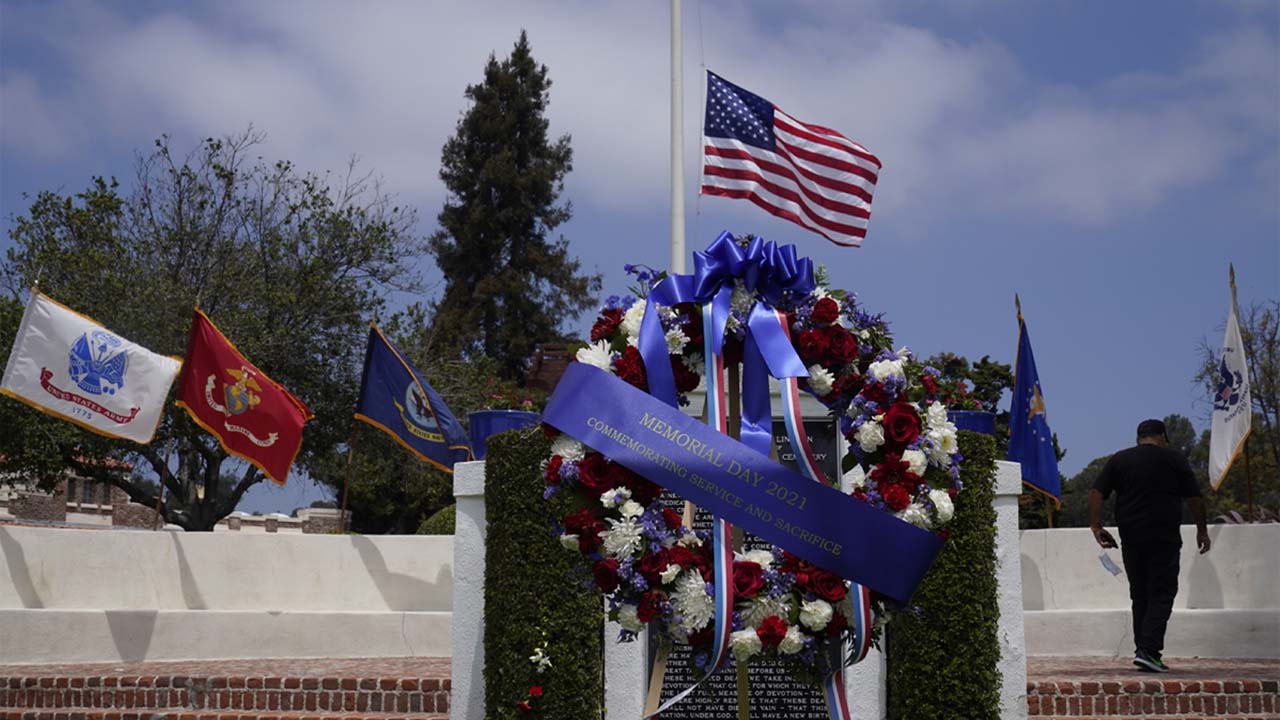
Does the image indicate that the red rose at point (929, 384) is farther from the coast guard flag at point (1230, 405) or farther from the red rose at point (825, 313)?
the coast guard flag at point (1230, 405)

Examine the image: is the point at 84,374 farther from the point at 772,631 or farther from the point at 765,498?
the point at 772,631

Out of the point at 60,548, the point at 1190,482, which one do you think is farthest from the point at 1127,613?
the point at 60,548

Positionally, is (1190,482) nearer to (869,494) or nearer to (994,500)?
(994,500)

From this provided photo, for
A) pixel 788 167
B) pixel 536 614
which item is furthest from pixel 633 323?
pixel 788 167

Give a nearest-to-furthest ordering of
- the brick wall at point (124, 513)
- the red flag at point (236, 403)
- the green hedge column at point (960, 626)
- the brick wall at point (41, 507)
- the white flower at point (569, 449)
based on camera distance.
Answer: the white flower at point (569, 449), the green hedge column at point (960, 626), the red flag at point (236, 403), the brick wall at point (41, 507), the brick wall at point (124, 513)

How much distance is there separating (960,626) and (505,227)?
35.2 meters

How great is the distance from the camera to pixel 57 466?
19375mm

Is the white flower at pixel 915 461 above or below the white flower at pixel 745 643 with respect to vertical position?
above

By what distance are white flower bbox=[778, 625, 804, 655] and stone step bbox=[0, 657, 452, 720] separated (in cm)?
413

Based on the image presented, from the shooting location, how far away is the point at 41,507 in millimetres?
40125

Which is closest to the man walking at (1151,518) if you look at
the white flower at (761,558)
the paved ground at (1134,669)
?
the paved ground at (1134,669)

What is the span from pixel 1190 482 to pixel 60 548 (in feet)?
31.6

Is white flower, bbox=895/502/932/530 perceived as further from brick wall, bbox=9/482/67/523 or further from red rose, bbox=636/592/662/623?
brick wall, bbox=9/482/67/523

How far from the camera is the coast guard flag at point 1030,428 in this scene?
11.1 m
